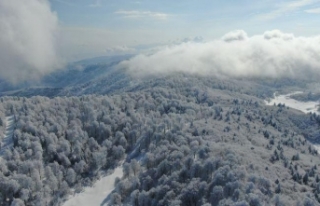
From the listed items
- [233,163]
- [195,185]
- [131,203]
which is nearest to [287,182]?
[233,163]

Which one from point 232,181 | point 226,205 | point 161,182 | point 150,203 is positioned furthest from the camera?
point 161,182

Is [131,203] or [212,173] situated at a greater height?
[212,173]

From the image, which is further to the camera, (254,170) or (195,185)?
(254,170)

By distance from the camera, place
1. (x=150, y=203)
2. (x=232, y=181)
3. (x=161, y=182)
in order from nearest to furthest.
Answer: (x=232, y=181) → (x=150, y=203) → (x=161, y=182)

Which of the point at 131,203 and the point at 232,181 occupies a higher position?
the point at 232,181

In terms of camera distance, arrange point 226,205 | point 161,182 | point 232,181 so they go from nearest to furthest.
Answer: point 226,205 < point 232,181 < point 161,182

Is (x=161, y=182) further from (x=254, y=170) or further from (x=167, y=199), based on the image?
(x=254, y=170)

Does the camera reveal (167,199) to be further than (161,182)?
No

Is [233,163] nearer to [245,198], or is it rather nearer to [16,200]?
[245,198]

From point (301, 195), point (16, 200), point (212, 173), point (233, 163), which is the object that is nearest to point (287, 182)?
point (301, 195)
